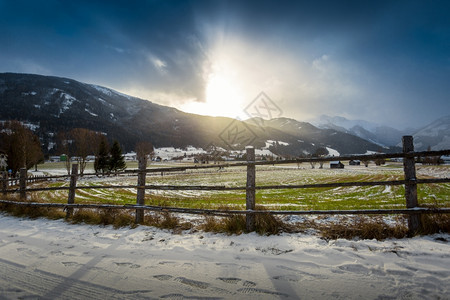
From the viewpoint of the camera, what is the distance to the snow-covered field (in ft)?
8.19

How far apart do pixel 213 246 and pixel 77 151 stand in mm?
45822

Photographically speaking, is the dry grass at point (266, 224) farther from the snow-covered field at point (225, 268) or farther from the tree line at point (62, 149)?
the tree line at point (62, 149)

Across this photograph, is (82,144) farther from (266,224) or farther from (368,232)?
(368,232)

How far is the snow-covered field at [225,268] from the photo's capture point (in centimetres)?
250

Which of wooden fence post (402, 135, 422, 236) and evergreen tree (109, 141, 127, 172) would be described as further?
evergreen tree (109, 141, 127, 172)

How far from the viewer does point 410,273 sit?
8.97ft

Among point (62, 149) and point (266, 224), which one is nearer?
point (266, 224)

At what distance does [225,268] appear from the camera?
3129mm

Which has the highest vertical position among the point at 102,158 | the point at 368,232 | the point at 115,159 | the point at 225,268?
the point at 102,158

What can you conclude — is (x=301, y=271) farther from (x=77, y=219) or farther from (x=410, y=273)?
(x=77, y=219)

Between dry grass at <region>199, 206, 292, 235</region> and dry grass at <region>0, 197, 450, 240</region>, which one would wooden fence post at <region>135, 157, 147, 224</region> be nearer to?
dry grass at <region>0, 197, 450, 240</region>

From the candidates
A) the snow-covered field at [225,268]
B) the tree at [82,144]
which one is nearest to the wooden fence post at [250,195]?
the snow-covered field at [225,268]

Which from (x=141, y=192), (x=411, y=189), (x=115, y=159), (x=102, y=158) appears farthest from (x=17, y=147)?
(x=411, y=189)

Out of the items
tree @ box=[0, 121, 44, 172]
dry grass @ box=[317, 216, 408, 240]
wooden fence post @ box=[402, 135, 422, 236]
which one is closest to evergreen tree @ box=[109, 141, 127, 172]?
tree @ box=[0, 121, 44, 172]
